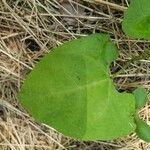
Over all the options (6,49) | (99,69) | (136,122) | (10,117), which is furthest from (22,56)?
(136,122)

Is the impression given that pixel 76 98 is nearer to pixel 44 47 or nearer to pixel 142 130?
pixel 142 130

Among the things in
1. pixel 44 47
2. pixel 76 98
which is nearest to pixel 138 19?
pixel 76 98

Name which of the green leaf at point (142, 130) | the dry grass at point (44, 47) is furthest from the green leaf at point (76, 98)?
the dry grass at point (44, 47)

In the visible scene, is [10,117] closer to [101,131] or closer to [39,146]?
[39,146]

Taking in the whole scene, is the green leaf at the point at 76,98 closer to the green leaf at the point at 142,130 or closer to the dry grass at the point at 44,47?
the green leaf at the point at 142,130

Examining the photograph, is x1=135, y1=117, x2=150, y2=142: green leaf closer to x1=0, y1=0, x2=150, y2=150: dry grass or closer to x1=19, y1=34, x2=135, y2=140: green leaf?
x1=19, y1=34, x2=135, y2=140: green leaf
